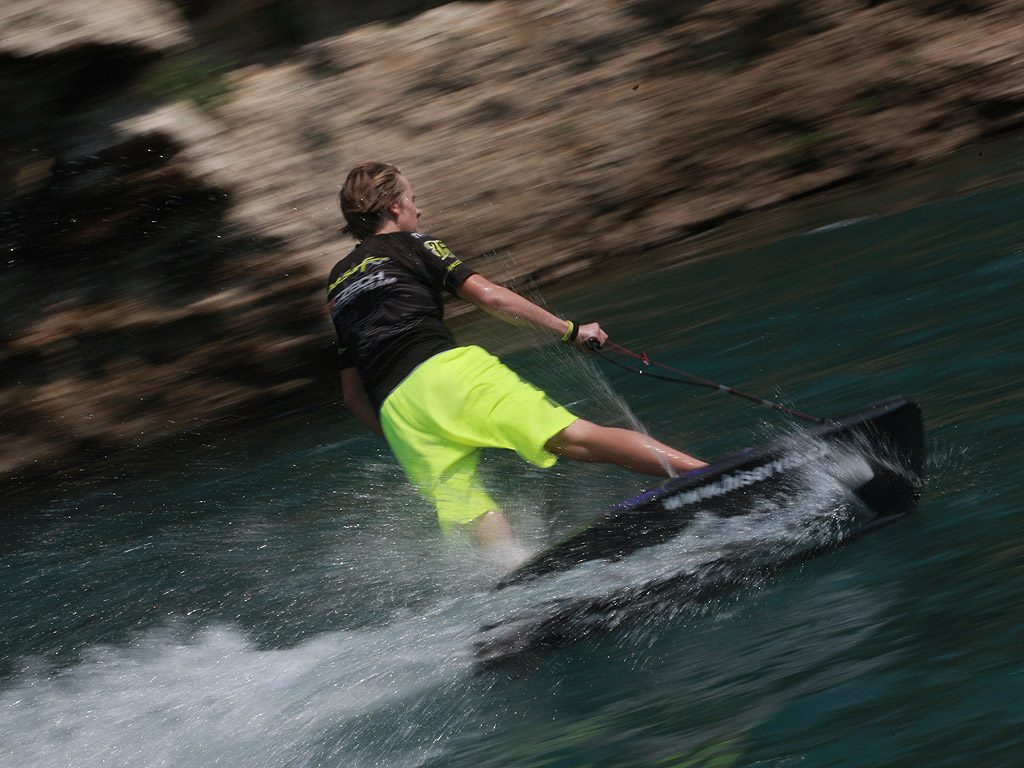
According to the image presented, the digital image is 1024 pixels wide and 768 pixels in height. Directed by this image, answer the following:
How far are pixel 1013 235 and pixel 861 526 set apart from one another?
3855mm

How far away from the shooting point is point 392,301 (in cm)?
418

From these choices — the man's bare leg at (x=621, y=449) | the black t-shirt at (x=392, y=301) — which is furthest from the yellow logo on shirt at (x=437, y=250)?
the man's bare leg at (x=621, y=449)

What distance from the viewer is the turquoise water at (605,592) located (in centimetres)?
291

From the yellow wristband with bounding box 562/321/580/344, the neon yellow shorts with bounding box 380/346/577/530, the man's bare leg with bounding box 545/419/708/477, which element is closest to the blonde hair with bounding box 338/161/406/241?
the neon yellow shorts with bounding box 380/346/577/530

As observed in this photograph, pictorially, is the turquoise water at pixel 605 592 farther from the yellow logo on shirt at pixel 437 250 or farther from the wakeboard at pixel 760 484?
the yellow logo on shirt at pixel 437 250

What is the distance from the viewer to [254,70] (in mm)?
10344

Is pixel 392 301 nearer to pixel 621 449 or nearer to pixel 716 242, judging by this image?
pixel 621 449

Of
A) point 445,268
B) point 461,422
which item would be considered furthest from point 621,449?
point 445,268

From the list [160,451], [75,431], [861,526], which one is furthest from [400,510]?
[75,431]

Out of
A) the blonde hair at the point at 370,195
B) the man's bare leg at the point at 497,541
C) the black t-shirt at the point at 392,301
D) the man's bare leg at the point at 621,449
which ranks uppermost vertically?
the blonde hair at the point at 370,195

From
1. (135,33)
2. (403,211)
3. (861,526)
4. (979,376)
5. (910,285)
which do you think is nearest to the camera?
(861,526)

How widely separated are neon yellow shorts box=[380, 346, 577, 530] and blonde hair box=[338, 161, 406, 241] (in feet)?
1.97

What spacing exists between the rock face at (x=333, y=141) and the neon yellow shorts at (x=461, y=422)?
589 centimetres

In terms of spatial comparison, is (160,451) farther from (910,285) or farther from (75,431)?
(910,285)
